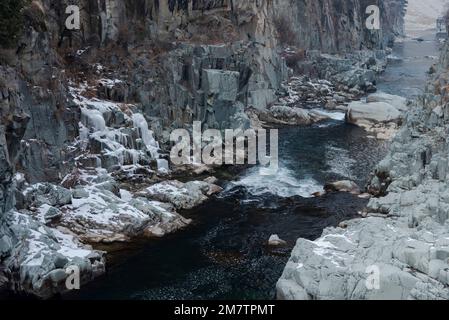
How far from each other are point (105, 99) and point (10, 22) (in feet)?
65.3

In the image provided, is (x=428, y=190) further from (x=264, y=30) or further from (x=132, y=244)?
(x=264, y=30)

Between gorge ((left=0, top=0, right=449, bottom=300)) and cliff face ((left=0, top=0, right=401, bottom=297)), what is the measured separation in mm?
167

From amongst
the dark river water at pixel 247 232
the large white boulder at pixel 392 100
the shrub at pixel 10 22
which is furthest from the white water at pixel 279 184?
the large white boulder at pixel 392 100

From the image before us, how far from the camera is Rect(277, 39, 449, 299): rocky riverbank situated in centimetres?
2694

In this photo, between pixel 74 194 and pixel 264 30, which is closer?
pixel 74 194

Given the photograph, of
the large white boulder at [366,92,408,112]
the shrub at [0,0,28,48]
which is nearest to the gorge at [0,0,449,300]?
the large white boulder at [366,92,408,112]

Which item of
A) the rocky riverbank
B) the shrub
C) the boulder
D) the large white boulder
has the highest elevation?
the shrub

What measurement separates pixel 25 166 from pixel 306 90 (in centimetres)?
6651

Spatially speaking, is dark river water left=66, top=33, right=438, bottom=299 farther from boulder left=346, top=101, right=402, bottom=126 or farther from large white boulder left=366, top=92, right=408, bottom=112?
large white boulder left=366, top=92, right=408, bottom=112

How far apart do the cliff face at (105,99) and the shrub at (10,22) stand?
142cm
